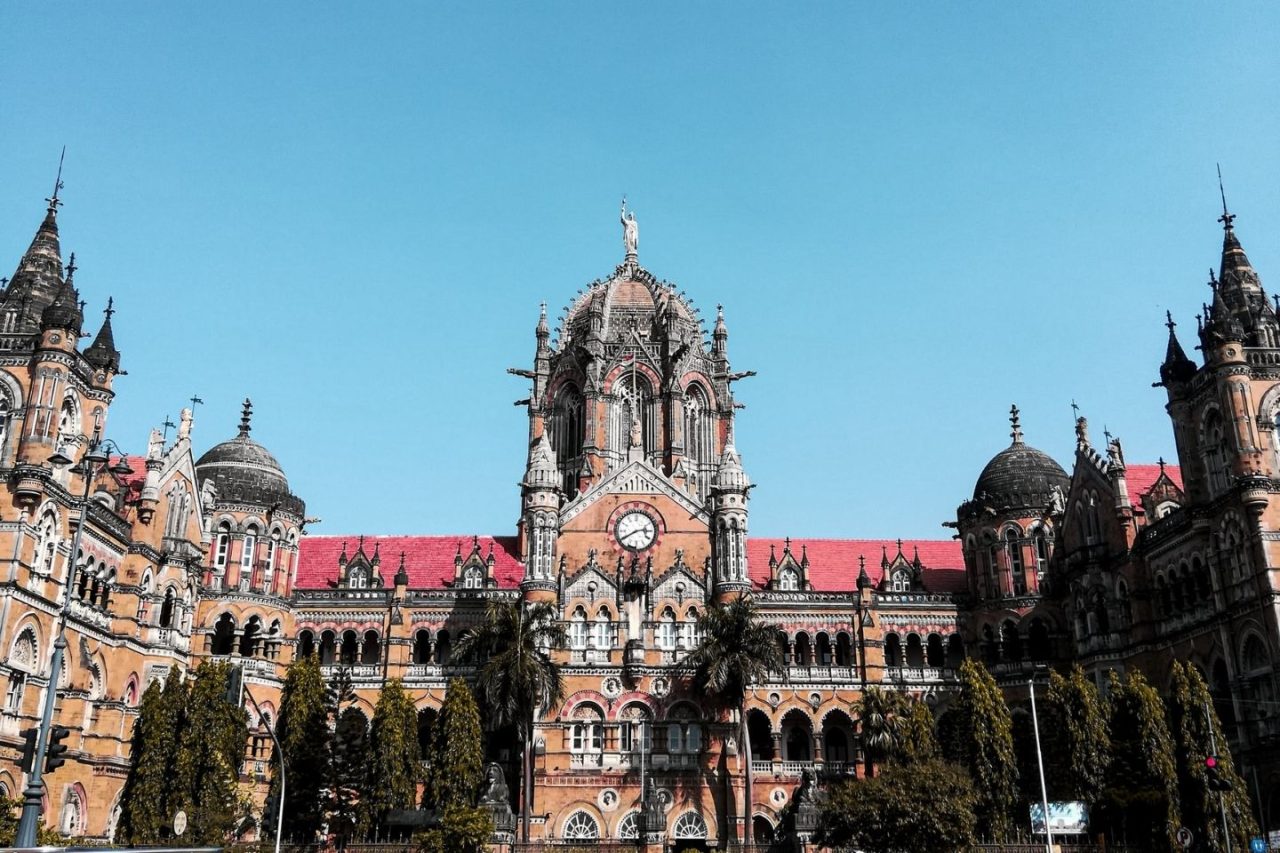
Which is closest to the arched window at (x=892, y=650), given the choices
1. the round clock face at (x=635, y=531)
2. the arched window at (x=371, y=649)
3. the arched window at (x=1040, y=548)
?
the arched window at (x=1040, y=548)

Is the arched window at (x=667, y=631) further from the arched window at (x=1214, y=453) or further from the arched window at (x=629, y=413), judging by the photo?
the arched window at (x=1214, y=453)

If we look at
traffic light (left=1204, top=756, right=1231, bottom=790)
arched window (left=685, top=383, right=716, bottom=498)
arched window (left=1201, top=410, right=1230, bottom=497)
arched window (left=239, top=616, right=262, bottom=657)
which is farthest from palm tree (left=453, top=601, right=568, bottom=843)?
arched window (left=1201, top=410, right=1230, bottom=497)

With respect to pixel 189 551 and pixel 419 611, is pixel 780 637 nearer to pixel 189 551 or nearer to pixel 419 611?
pixel 419 611

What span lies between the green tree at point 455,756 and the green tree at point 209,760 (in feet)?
27.3

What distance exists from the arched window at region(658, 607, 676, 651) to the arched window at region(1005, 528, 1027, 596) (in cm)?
1942

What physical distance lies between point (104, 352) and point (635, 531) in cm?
2906

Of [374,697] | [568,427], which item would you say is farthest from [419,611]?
[568,427]

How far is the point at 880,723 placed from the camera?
180 feet

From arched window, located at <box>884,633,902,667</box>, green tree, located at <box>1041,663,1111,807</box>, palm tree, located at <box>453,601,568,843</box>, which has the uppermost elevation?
arched window, located at <box>884,633,902,667</box>

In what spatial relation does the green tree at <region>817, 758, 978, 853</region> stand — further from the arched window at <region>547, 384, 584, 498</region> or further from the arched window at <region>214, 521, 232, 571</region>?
the arched window at <region>214, 521, 232, 571</region>

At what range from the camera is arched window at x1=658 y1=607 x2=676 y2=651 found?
63656mm

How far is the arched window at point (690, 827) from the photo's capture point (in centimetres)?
5853

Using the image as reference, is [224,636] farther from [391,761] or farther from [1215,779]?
[1215,779]

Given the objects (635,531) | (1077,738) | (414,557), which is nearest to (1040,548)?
(1077,738)
